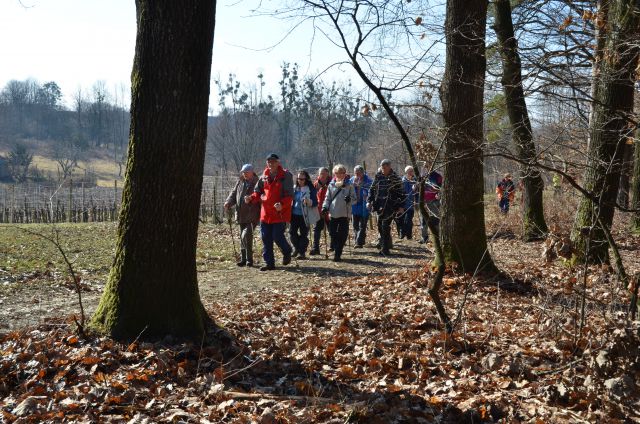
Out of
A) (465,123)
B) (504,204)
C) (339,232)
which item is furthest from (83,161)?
(465,123)

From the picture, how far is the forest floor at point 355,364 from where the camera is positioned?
4.25 m

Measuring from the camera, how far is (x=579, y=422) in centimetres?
410

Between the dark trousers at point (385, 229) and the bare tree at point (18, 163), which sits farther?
the bare tree at point (18, 163)

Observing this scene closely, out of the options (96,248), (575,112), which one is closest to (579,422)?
(575,112)

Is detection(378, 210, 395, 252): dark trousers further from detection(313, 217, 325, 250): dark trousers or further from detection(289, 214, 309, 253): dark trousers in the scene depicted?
detection(289, 214, 309, 253): dark trousers

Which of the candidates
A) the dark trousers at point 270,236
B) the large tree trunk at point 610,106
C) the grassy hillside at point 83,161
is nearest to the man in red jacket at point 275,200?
the dark trousers at point 270,236

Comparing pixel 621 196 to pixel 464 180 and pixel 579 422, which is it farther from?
pixel 579 422

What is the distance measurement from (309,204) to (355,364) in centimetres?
693

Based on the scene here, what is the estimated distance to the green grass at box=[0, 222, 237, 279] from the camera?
447 inches

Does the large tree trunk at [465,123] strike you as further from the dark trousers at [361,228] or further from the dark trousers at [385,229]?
the dark trousers at [361,228]

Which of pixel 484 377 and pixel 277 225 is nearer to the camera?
pixel 484 377

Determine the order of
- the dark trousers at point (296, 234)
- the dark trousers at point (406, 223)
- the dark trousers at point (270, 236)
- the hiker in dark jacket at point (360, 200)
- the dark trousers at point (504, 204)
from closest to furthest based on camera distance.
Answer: the dark trousers at point (270, 236) < the dark trousers at point (296, 234) < the hiker in dark jacket at point (360, 200) < the dark trousers at point (406, 223) < the dark trousers at point (504, 204)

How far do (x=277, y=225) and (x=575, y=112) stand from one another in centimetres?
530

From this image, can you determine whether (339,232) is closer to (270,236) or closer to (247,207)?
(270,236)
